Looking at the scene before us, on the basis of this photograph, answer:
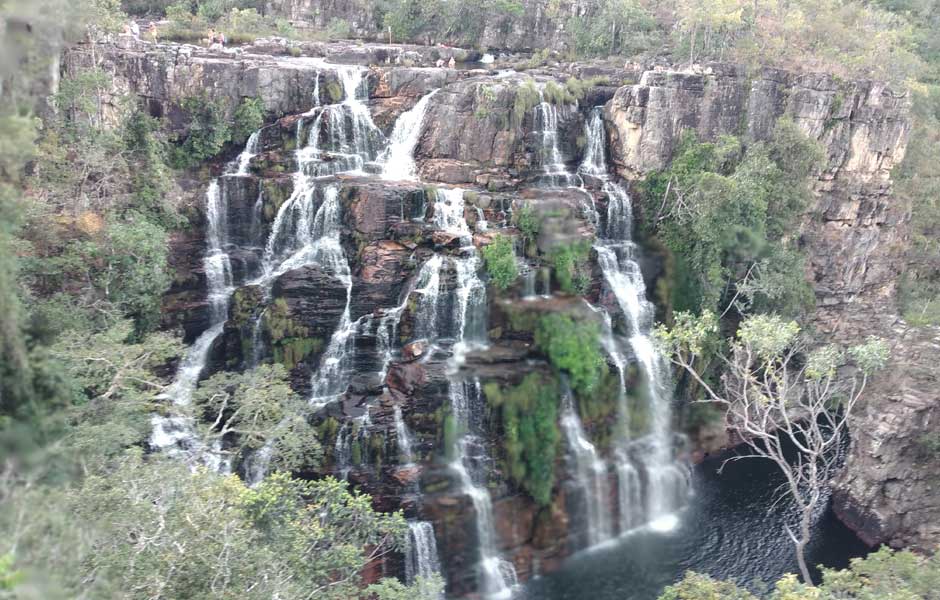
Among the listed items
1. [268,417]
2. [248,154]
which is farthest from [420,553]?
[248,154]

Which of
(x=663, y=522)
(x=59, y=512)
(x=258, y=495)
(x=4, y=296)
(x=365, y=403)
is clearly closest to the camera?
(x=59, y=512)

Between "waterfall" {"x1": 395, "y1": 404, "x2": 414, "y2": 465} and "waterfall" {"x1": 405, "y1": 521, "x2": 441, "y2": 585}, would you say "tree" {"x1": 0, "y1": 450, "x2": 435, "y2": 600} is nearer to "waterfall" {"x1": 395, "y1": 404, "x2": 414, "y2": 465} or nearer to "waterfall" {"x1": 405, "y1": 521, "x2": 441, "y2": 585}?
"waterfall" {"x1": 405, "y1": 521, "x2": 441, "y2": 585}

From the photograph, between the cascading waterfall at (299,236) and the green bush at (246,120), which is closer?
the cascading waterfall at (299,236)

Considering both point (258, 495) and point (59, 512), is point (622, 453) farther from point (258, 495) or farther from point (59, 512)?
point (59, 512)

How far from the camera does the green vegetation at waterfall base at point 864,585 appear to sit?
32.7ft

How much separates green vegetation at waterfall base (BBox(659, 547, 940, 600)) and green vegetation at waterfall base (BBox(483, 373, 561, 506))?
548cm

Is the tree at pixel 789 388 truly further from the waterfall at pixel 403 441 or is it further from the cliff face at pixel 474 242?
the waterfall at pixel 403 441

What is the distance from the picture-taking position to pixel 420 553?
1566cm

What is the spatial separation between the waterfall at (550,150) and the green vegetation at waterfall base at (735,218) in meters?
2.70

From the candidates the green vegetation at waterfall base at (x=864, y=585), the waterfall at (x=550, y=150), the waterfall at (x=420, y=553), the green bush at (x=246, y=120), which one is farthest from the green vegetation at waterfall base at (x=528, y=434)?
the green bush at (x=246, y=120)

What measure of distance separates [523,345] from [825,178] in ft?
44.3

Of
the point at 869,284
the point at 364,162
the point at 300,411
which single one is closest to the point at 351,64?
the point at 364,162

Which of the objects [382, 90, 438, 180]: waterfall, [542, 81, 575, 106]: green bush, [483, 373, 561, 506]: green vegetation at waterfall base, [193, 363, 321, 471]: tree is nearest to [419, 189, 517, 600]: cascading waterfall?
[483, 373, 561, 506]: green vegetation at waterfall base

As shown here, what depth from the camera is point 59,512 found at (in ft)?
23.7
